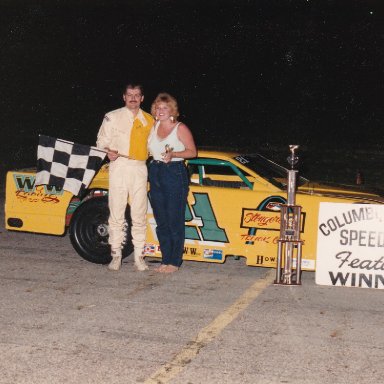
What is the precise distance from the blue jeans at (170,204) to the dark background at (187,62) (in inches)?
1281

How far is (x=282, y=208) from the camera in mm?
6566

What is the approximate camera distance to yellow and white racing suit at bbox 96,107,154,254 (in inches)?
272

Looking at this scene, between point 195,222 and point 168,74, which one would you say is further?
point 168,74

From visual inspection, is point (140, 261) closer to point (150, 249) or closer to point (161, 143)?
point (150, 249)

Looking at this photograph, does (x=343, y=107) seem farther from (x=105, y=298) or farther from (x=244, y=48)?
(x=105, y=298)

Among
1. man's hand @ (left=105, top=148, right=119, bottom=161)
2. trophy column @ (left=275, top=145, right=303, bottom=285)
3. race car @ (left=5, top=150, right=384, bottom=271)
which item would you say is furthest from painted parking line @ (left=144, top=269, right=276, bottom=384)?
man's hand @ (left=105, top=148, right=119, bottom=161)

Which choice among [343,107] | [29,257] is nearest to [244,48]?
[343,107]

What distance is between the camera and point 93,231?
7434mm

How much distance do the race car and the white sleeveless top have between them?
537 mm

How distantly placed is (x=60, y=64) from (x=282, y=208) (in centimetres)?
5014

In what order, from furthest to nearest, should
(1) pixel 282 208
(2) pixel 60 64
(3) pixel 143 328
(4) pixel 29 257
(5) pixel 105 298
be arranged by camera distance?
(2) pixel 60 64 → (4) pixel 29 257 → (1) pixel 282 208 → (5) pixel 105 298 → (3) pixel 143 328

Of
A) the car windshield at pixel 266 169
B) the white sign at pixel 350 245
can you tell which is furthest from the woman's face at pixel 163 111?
the white sign at pixel 350 245

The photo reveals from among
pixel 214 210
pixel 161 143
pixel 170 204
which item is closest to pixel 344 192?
pixel 214 210

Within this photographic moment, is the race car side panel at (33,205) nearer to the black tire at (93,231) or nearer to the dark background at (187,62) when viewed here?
the black tire at (93,231)
